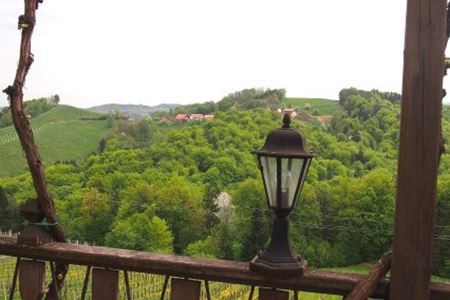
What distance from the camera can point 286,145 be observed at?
1499 mm

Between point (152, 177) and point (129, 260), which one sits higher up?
point (129, 260)

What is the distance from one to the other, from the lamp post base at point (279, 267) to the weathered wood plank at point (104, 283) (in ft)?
1.52

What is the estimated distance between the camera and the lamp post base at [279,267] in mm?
1428

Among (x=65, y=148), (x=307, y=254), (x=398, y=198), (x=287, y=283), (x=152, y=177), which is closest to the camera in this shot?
(x=398, y=198)

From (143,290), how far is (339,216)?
19.7 m

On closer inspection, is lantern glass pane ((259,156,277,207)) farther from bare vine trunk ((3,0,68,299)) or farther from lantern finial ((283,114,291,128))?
bare vine trunk ((3,0,68,299))

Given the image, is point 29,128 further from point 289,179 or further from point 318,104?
point 318,104

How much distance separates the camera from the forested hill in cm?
3541

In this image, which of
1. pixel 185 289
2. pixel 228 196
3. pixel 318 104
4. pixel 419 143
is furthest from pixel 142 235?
pixel 318 104

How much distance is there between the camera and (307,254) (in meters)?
35.4

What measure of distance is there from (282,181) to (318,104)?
72.4 metres

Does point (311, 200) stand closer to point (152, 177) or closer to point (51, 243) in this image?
point (152, 177)

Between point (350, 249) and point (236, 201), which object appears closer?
point (350, 249)

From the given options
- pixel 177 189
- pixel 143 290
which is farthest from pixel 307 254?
pixel 143 290
